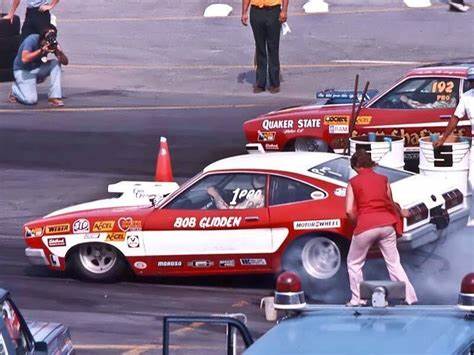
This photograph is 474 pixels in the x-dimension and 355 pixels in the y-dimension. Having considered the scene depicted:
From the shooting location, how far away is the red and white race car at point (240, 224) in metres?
12.4

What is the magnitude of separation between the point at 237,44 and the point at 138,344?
1769cm

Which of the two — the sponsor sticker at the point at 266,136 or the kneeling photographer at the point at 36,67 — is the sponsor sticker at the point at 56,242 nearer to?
the sponsor sticker at the point at 266,136

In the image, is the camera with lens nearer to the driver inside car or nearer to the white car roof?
the white car roof

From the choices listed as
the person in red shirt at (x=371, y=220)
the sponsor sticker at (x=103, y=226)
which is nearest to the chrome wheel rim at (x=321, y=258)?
the person in red shirt at (x=371, y=220)

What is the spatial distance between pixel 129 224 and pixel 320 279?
190 centimetres

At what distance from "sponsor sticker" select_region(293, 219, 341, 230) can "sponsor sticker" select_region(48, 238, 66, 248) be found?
2.33 m

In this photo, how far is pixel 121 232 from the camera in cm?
1287

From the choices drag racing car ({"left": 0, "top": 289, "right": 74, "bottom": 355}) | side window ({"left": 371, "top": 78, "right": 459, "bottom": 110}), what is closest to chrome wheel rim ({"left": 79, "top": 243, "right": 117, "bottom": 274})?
drag racing car ({"left": 0, "top": 289, "right": 74, "bottom": 355})

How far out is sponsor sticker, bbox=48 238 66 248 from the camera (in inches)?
517

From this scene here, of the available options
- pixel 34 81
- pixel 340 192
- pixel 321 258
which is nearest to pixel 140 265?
pixel 321 258

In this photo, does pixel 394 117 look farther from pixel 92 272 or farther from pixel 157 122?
pixel 157 122

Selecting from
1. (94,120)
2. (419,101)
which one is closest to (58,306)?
(419,101)

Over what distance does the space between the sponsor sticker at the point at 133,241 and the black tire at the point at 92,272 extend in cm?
19

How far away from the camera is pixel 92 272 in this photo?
43.1ft
